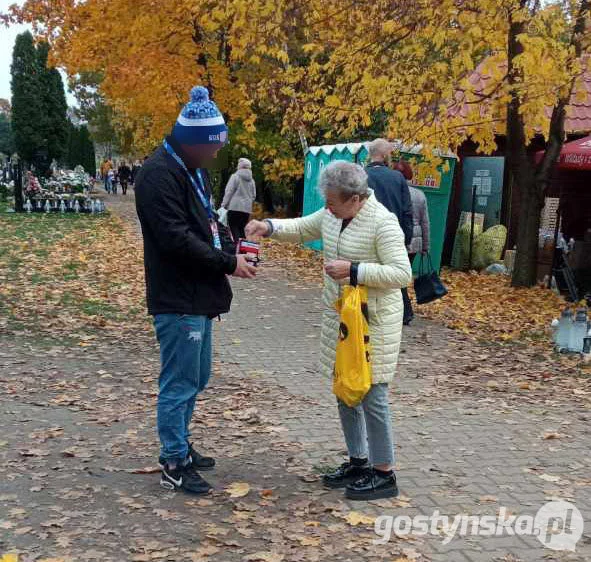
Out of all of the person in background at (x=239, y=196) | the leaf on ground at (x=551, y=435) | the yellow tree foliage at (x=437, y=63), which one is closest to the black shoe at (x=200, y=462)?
the leaf on ground at (x=551, y=435)

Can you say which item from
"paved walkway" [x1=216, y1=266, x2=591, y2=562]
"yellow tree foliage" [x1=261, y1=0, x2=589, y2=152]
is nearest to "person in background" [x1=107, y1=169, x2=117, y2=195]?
"yellow tree foliage" [x1=261, y1=0, x2=589, y2=152]

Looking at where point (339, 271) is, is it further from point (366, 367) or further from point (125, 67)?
point (125, 67)

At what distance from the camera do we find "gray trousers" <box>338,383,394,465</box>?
4305mm

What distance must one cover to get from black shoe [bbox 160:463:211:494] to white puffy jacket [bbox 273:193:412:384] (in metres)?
0.96

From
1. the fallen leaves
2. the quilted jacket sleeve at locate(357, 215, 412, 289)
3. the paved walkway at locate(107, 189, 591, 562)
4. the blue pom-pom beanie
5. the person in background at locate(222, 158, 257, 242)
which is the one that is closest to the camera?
the quilted jacket sleeve at locate(357, 215, 412, 289)

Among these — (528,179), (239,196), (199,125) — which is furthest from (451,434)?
(239,196)

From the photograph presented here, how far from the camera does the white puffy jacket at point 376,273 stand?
409 centimetres

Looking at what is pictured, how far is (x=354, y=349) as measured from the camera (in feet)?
13.5

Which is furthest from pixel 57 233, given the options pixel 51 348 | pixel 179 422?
pixel 179 422

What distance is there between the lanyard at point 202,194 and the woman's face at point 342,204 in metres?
0.66

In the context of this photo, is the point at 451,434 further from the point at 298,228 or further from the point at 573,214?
the point at 573,214

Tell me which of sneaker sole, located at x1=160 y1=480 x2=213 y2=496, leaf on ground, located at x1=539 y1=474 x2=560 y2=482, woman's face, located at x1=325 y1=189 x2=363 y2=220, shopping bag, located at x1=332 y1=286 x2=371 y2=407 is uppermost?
woman's face, located at x1=325 y1=189 x2=363 y2=220

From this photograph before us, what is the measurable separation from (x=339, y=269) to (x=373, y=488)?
127 centimetres

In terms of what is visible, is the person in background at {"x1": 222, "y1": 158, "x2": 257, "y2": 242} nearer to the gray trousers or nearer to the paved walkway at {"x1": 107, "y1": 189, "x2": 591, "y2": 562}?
the paved walkway at {"x1": 107, "y1": 189, "x2": 591, "y2": 562}
